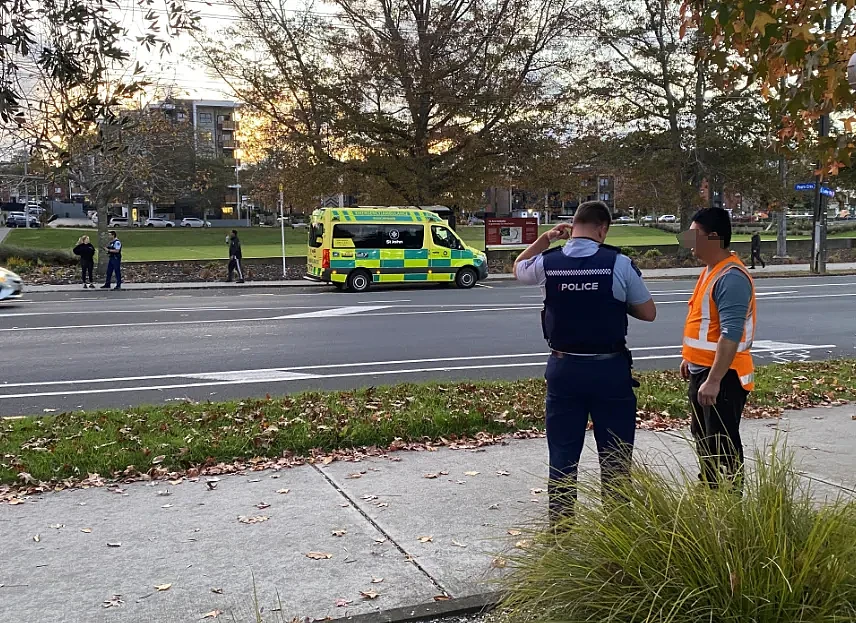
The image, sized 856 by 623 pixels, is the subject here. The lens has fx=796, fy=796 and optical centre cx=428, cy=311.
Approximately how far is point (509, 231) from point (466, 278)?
798 cm

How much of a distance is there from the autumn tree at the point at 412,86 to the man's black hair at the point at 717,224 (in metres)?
27.2

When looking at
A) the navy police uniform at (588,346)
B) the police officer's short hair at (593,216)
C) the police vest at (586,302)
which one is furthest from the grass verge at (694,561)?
the police officer's short hair at (593,216)

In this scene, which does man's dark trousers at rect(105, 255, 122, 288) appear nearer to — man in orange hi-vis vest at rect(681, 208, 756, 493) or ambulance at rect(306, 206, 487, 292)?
ambulance at rect(306, 206, 487, 292)

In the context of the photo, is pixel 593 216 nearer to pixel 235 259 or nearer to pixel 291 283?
pixel 291 283

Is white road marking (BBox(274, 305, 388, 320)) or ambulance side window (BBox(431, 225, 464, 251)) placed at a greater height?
ambulance side window (BBox(431, 225, 464, 251))

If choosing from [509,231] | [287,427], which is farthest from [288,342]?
[509,231]

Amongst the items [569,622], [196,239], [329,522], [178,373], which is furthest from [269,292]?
[196,239]

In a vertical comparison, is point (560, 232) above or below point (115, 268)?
above

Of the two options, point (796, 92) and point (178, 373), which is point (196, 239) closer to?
point (178, 373)

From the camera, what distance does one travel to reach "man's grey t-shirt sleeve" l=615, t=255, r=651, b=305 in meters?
4.00

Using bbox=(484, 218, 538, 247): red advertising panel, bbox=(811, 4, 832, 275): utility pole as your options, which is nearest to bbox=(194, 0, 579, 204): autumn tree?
bbox=(484, 218, 538, 247): red advertising panel

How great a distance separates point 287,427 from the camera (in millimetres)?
6961

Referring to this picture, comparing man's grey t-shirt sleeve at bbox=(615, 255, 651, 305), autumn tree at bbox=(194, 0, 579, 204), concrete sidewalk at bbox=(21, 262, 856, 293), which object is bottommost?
concrete sidewalk at bbox=(21, 262, 856, 293)

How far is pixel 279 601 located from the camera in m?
3.68
